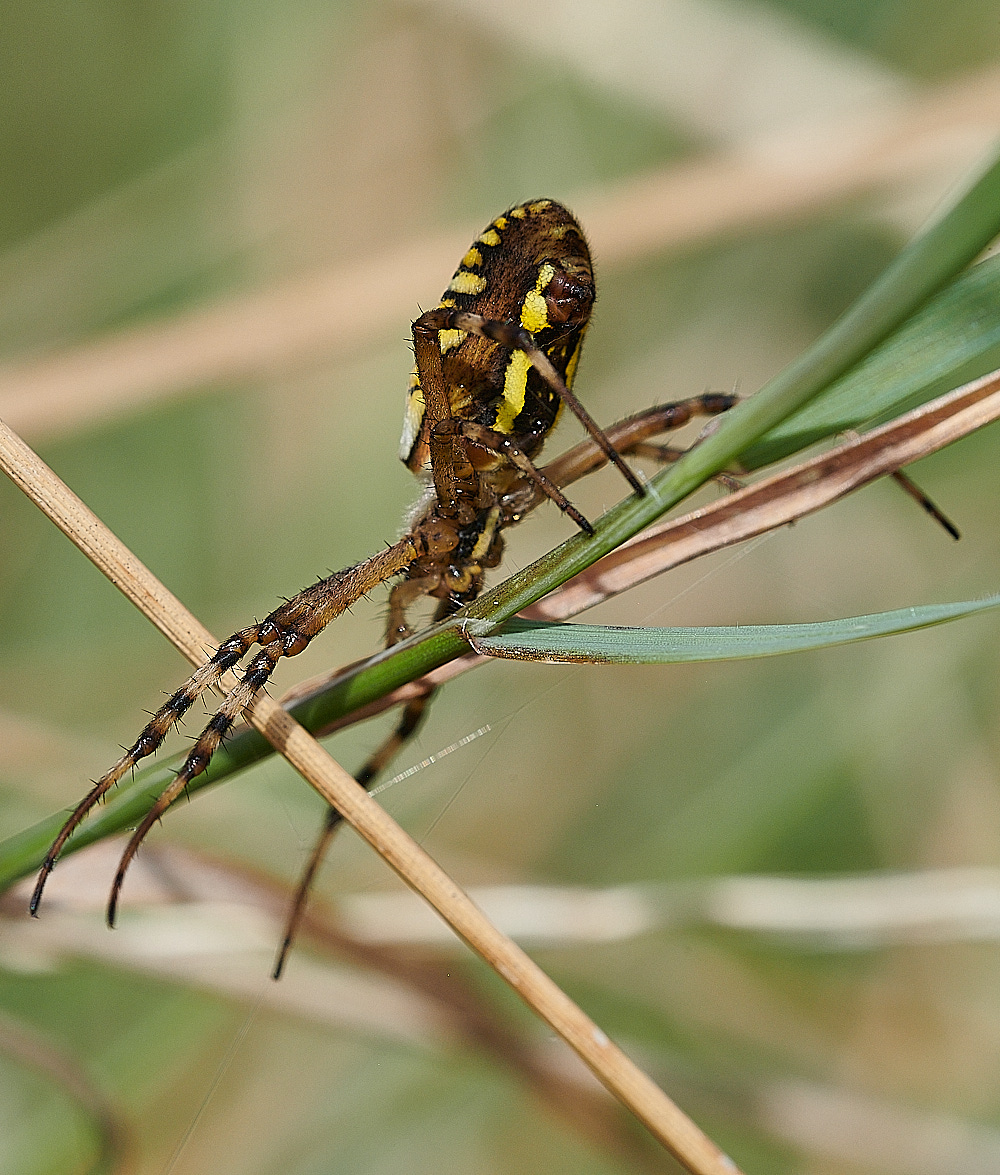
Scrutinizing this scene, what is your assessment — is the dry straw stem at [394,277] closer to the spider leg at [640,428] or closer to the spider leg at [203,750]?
the spider leg at [640,428]

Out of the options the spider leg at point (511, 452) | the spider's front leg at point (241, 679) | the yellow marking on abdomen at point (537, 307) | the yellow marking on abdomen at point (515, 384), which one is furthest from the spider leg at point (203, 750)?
the yellow marking on abdomen at point (537, 307)

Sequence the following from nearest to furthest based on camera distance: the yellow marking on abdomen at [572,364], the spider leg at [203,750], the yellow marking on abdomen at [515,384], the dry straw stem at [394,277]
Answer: the spider leg at [203,750] → the yellow marking on abdomen at [515,384] → the yellow marking on abdomen at [572,364] → the dry straw stem at [394,277]

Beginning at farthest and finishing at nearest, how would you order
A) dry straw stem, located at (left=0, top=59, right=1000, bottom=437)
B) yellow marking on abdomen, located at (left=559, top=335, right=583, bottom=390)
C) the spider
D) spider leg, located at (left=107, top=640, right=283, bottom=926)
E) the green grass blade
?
dry straw stem, located at (left=0, top=59, right=1000, bottom=437) < yellow marking on abdomen, located at (left=559, top=335, right=583, bottom=390) < the spider < spider leg, located at (left=107, top=640, right=283, bottom=926) < the green grass blade

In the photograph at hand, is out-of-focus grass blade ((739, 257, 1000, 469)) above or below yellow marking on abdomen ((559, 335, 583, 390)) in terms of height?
below

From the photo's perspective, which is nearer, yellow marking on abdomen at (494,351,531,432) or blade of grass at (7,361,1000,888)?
blade of grass at (7,361,1000,888)

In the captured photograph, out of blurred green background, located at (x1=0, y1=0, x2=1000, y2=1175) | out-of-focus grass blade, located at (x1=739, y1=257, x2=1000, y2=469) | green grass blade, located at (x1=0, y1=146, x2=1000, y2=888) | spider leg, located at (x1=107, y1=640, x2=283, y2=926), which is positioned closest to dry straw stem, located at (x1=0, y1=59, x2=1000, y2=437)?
blurred green background, located at (x1=0, y1=0, x2=1000, y2=1175)

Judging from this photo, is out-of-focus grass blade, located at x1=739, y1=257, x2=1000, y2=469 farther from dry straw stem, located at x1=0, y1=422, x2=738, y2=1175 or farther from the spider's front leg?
the spider's front leg

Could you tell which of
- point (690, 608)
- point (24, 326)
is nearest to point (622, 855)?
point (690, 608)
